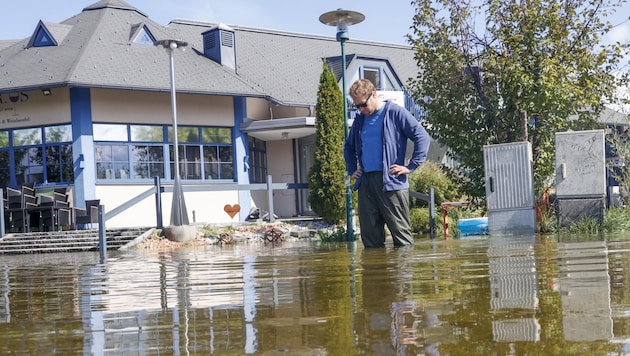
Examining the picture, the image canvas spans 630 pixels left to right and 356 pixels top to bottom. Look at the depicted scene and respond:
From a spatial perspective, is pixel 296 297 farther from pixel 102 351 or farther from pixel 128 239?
pixel 128 239

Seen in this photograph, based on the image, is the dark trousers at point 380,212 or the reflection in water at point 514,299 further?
the dark trousers at point 380,212

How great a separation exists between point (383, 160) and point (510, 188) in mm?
6047

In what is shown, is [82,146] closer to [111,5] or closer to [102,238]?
[111,5]

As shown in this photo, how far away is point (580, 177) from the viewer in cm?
1030

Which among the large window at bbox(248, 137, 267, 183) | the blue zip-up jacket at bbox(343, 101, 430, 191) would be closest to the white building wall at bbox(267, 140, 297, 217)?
the large window at bbox(248, 137, 267, 183)

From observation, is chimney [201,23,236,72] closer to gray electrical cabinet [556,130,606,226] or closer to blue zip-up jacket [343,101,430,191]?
gray electrical cabinet [556,130,606,226]

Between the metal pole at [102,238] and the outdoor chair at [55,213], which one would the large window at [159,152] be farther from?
the metal pole at [102,238]

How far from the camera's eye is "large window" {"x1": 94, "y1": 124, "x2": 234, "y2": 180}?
21.2m

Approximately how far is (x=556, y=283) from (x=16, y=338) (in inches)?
67.1

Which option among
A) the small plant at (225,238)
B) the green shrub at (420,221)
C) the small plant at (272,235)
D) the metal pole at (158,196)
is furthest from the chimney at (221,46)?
the green shrub at (420,221)

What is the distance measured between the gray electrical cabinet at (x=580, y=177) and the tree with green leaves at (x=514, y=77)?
2.17 m

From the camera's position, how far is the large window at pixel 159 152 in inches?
836

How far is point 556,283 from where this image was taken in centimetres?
233

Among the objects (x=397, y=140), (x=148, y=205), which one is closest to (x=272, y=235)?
(x=148, y=205)
